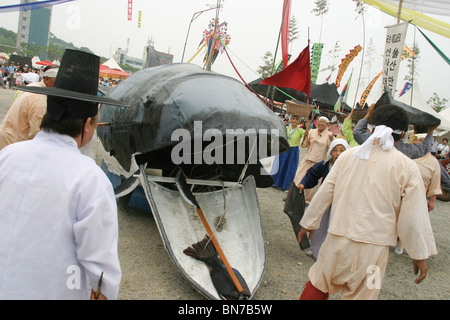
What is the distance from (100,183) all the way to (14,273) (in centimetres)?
48

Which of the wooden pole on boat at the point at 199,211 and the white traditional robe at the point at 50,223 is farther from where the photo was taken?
the wooden pole on boat at the point at 199,211

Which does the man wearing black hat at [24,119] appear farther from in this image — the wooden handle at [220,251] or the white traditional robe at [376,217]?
the white traditional robe at [376,217]

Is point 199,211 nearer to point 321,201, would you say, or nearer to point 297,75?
point 321,201

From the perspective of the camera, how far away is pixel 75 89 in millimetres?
1583

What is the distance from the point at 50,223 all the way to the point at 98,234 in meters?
0.19

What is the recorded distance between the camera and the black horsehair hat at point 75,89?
147 cm

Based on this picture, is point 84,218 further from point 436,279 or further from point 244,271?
point 436,279

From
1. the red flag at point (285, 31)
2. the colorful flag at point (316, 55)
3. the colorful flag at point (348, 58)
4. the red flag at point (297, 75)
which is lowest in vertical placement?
the red flag at point (297, 75)

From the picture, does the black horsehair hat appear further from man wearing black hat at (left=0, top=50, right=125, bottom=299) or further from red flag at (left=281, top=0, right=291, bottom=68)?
red flag at (left=281, top=0, right=291, bottom=68)

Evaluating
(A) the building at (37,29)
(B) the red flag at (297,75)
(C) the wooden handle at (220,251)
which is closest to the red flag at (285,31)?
(B) the red flag at (297,75)

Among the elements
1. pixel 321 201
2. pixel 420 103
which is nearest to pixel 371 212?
pixel 321 201

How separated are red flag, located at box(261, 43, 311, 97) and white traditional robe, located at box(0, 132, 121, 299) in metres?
4.85

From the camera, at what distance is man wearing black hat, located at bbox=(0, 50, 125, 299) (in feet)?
4.51

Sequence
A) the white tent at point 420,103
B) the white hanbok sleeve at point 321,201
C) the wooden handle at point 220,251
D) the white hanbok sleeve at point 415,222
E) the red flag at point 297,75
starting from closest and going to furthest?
the white hanbok sleeve at point 415,222 → the white hanbok sleeve at point 321,201 → the wooden handle at point 220,251 → the red flag at point 297,75 → the white tent at point 420,103
